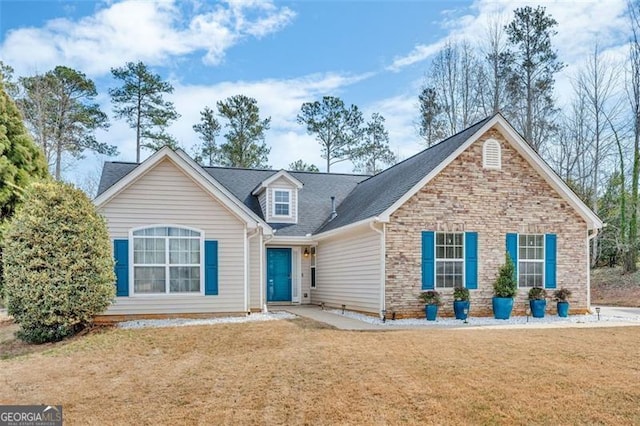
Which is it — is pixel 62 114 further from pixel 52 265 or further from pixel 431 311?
pixel 431 311

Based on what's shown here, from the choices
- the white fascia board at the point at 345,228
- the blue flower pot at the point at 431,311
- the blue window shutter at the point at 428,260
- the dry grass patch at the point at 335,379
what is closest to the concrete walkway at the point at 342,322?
the dry grass patch at the point at 335,379

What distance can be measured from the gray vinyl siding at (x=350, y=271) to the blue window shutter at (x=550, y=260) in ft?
16.6

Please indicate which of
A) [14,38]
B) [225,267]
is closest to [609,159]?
[225,267]

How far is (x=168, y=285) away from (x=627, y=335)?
1030 centimetres

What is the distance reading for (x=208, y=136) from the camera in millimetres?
32625

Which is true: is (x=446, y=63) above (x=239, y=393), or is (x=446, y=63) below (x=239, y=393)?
above

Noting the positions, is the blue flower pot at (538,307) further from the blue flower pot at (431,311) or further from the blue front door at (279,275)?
the blue front door at (279,275)

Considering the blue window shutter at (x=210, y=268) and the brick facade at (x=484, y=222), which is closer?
the blue window shutter at (x=210, y=268)

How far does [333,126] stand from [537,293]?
21253 millimetres

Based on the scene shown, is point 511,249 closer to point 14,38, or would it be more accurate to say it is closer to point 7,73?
point 14,38

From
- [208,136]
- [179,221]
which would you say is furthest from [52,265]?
[208,136]

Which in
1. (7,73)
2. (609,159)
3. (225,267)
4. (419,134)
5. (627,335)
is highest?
(7,73)

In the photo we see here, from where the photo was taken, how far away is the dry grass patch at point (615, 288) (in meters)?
19.3

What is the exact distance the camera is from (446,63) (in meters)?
29.6
